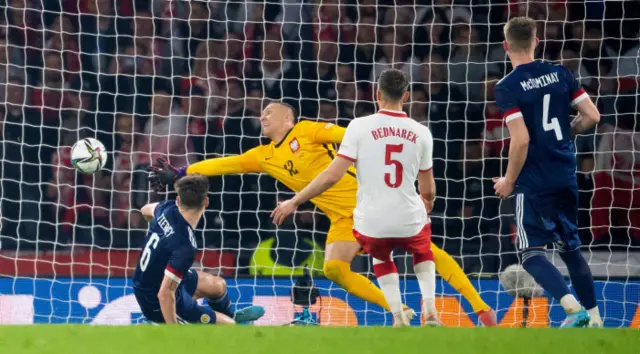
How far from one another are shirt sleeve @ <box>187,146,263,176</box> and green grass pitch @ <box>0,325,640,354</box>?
7.99ft

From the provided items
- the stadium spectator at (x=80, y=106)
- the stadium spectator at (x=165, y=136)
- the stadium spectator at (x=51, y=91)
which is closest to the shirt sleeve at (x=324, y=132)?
the stadium spectator at (x=165, y=136)

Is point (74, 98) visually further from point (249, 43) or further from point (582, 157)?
point (582, 157)

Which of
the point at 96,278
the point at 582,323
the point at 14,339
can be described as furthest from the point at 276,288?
the point at 14,339

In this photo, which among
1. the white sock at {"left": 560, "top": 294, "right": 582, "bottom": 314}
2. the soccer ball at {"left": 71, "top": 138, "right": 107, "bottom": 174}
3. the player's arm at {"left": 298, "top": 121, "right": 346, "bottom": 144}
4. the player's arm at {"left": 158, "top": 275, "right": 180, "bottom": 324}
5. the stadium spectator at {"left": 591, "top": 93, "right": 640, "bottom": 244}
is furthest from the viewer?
the stadium spectator at {"left": 591, "top": 93, "right": 640, "bottom": 244}

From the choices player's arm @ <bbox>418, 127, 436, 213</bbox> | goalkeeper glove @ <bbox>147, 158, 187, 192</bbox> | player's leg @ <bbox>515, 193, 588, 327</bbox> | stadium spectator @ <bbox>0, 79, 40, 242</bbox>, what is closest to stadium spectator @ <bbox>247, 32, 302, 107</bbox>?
stadium spectator @ <bbox>0, 79, 40, 242</bbox>

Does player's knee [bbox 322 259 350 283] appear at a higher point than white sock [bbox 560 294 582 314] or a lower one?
lower

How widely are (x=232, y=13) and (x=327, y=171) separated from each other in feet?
17.3

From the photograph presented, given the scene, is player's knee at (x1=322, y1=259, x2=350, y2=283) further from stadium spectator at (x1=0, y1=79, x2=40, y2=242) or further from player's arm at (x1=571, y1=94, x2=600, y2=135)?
Result: stadium spectator at (x1=0, y1=79, x2=40, y2=242)

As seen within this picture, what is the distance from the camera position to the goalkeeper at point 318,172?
644cm

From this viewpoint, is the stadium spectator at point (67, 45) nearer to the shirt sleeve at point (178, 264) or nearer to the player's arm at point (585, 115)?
the shirt sleeve at point (178, 264)

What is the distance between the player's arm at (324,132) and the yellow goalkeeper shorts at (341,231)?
0.48 metres

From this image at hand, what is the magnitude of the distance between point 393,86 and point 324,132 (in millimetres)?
1372

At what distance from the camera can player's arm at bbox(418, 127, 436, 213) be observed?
17.7ft

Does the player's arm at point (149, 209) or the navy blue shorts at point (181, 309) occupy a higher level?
the player's arm at point (149, 209)
